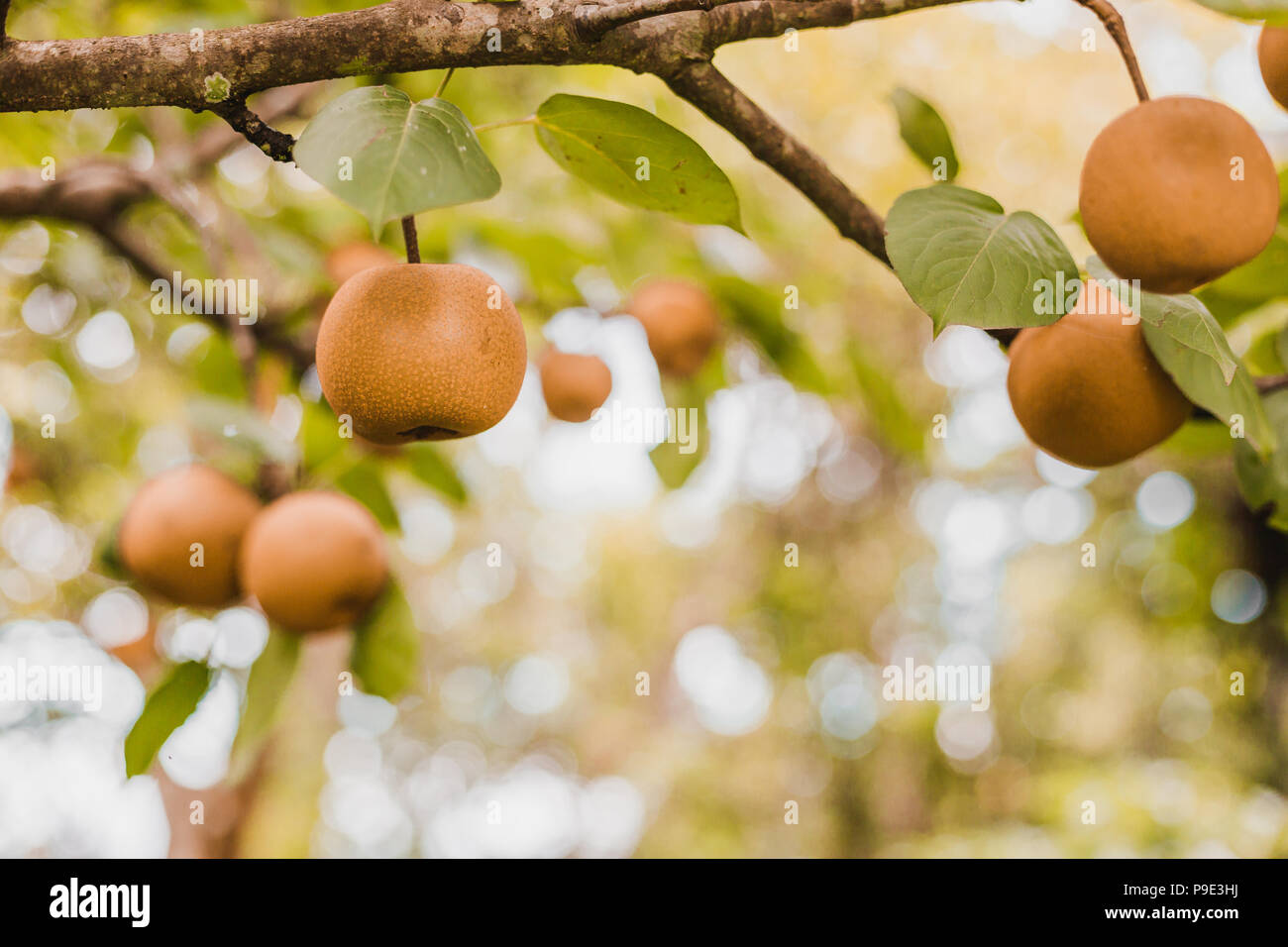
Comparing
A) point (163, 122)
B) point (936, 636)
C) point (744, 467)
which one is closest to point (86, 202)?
point (163, 122)

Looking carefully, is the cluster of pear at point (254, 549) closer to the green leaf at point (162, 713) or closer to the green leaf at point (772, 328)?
the green leaf at point (162, 713)

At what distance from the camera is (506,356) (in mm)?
629

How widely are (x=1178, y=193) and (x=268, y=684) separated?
109 cm

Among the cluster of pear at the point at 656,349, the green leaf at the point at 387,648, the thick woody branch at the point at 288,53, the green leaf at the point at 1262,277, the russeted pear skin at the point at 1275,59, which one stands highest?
the russeted pear skin at the point at 1275,59

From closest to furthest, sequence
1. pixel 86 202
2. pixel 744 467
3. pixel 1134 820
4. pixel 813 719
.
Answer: pixel 86 202
pixel 1134 820
pixel 744 467
pixel 813 719

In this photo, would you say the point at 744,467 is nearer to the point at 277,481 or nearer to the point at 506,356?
the point at 277,481

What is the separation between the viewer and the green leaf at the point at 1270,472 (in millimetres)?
850

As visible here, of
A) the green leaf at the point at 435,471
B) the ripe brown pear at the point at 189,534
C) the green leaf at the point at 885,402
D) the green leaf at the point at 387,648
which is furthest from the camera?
the green leaf at the point at 885,402

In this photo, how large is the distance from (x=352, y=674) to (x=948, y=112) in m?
3.57

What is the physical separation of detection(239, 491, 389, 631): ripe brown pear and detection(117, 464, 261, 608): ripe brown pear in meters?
0.03

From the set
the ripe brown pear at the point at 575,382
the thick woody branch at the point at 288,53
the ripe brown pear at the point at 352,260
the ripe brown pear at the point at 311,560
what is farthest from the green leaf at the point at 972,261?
the ripe brown pear at the point at 352,260

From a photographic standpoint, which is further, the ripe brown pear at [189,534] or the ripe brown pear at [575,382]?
the ripe brown pear at [575,382]

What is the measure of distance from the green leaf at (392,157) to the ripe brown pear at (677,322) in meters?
1.02

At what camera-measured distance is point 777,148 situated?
2.45 ft
